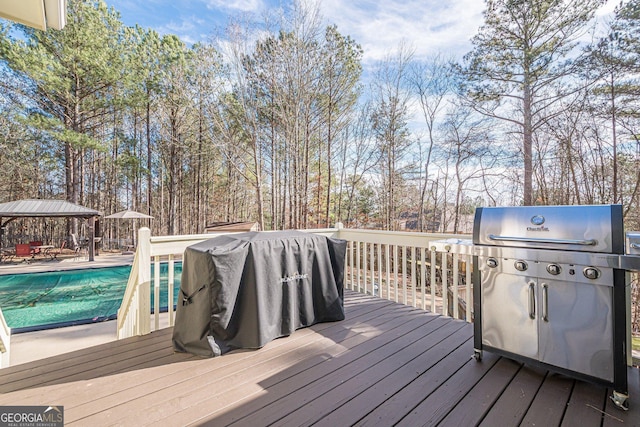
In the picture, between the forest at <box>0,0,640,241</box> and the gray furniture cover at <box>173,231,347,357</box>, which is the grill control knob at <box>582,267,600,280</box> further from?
the forest at <box>0,0,640,241</box>

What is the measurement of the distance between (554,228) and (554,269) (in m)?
0.25

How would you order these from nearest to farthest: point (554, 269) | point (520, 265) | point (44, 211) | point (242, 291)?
point (554, 269) < point (520, 265) < point (242, 291) < point (44, 211)

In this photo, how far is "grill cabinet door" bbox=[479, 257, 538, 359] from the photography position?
6.06 ft

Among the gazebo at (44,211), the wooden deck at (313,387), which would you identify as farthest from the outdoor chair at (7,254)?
the wooden deck at (313,387)

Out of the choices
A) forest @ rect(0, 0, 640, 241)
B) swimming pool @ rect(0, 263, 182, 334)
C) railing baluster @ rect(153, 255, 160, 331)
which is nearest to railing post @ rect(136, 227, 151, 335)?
railing baluster @ rect(153, 255, 160, 331)

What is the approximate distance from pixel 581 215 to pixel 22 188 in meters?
20.1

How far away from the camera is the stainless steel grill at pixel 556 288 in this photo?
61.1 inches

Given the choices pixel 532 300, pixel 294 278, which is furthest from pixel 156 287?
pixel 532 300

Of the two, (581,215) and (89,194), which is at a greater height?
(89,194)

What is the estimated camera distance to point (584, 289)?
64.9 inches

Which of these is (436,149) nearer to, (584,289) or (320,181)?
(320,181)

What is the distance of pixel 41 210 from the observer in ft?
33.0

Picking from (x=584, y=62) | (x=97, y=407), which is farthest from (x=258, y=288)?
(x=584, y=62)

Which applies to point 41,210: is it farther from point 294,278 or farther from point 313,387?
point 313,387
